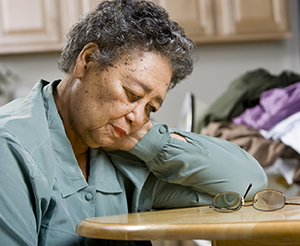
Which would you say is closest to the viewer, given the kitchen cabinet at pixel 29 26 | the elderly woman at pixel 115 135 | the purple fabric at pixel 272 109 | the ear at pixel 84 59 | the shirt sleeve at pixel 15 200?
the shirt sleeve at pixel 15 200

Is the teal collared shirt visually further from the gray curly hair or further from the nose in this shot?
the gray curly hair

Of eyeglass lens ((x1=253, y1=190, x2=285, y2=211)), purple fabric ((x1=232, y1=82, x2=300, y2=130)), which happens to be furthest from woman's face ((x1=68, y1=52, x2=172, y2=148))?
purple fabric ((x1=232, y1=82, x2=300, y2=130))

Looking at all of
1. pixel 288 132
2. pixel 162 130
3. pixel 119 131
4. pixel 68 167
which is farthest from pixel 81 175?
pixel 288 132

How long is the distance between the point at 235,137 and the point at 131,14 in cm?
129

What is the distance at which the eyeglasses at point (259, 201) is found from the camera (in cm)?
84

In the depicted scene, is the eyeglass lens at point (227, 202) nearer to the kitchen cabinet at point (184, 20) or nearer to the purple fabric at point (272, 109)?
the purple fabric at point (272, 109)

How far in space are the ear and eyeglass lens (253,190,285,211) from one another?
54 cm

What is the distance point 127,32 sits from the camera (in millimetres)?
1017

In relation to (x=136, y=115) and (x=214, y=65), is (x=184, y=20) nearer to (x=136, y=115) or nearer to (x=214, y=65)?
(x=214, y=65)

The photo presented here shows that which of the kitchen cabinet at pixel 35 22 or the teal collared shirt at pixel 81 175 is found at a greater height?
the kitchen cabinet at pixel 35 22

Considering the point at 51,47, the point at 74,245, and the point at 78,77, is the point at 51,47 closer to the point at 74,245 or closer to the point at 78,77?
the point at 78,77

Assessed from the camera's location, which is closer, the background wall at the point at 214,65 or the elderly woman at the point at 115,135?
the elderly woman at the point at 115,135

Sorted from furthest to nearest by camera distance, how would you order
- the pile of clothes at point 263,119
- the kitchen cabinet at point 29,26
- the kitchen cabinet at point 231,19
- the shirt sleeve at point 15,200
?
1. the kitchen cabinet at point 231,19
2. the kitchen cabinet at point 29,26
3. the pile of clothes at point 263,119
4. the shirt sleeve at point 15,200

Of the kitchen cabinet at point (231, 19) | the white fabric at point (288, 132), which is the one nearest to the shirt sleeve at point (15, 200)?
Answer: the white fabric at point (288, 132)
